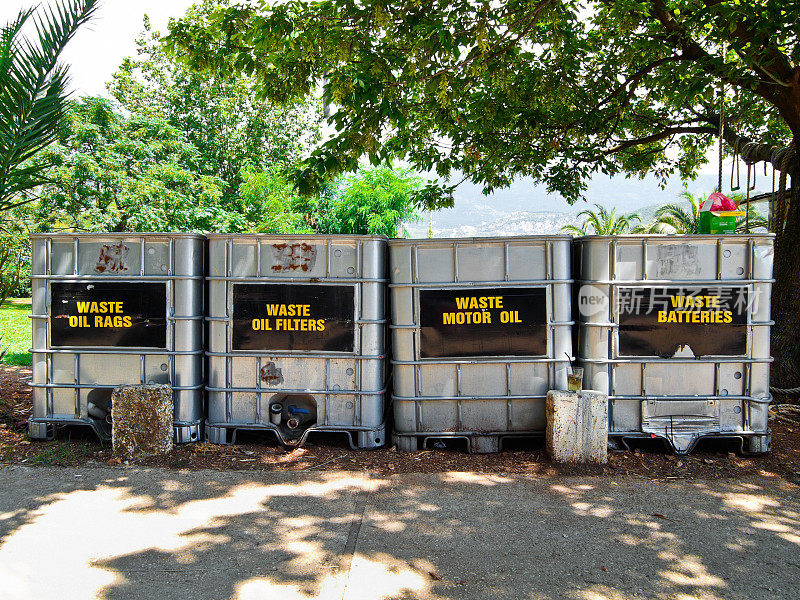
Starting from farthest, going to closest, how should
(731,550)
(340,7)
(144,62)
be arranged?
(144,62), (340,7), (731,550)

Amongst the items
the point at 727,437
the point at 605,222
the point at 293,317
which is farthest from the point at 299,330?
the point at 605,222

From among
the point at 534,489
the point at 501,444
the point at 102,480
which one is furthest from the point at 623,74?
the point at 102,480

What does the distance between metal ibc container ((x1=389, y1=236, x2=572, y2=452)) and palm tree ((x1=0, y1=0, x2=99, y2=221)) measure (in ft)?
10.4

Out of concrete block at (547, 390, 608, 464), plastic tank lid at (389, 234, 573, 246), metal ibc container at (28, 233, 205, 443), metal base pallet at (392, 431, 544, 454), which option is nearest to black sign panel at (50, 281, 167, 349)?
metal ibc container at (28, 233, 205, 443)

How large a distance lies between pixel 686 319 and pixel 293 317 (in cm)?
351

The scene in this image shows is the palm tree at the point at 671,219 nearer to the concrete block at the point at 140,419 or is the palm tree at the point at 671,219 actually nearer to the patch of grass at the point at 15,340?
the patch of grass at the point at 15,340

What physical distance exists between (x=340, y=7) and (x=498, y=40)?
2052 millimetres

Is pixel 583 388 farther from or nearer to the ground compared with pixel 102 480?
farther from the ground

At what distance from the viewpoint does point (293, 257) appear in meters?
5.24

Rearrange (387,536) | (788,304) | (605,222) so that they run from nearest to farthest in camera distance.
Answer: (387,536) < (788,304) < (605,222)

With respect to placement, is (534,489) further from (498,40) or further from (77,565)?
(498,40)

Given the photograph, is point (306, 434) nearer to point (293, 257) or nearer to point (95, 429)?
point (293, 257)

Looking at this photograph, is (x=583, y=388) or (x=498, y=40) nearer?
(x=583, y=388)

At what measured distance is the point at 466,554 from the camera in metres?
3.44
